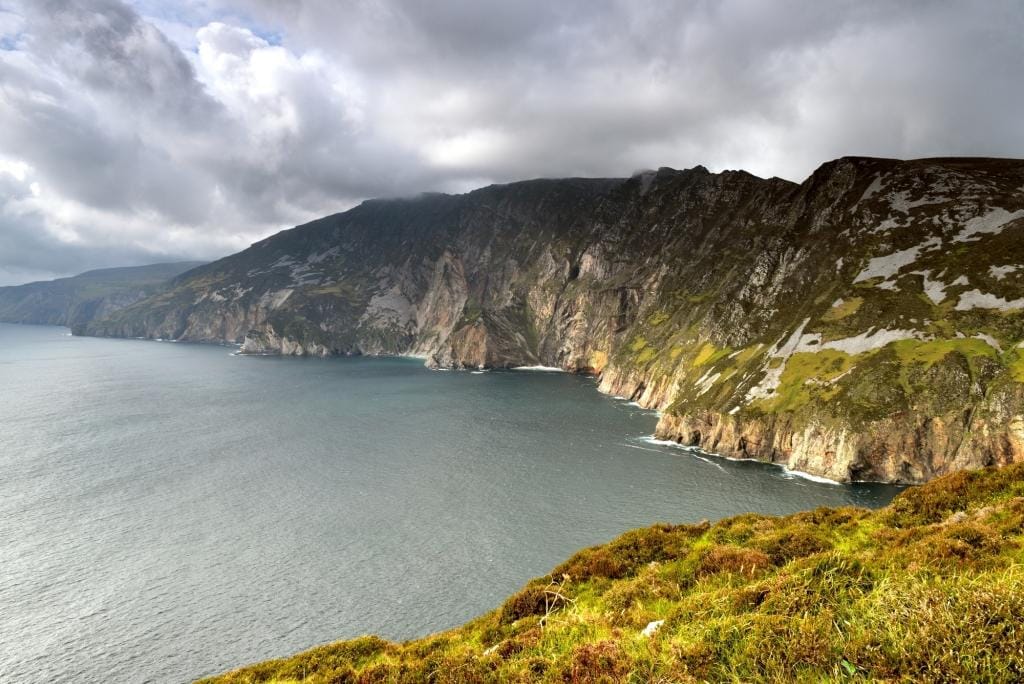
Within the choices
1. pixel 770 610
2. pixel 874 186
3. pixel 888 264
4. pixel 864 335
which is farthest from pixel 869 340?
pixel 770 610

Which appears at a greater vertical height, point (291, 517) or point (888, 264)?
point (888, 264)

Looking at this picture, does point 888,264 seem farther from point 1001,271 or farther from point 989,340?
point 989,340

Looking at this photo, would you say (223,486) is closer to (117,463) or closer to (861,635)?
(117,463)

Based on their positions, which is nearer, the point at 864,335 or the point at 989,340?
the point at 989,340

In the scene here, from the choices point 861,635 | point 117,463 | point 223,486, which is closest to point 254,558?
point 223,486

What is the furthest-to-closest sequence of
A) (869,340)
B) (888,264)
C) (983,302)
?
1. (888,264)
2. (869,340)
3. (983,302)

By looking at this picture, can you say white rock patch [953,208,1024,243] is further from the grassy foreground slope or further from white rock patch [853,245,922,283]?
the grassy foreground slope

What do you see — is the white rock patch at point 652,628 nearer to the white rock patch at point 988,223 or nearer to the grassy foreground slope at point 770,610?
the grassy foreground slope at point 770,610

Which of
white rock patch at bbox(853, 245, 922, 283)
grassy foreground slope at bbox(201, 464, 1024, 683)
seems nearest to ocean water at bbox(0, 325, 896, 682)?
grassy foreground slope at bbox(201, 464, 1024, 683)
